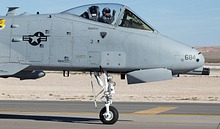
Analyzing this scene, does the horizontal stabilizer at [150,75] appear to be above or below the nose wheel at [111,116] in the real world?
above

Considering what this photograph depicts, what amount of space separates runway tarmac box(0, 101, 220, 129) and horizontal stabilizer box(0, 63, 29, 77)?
139 centimetres

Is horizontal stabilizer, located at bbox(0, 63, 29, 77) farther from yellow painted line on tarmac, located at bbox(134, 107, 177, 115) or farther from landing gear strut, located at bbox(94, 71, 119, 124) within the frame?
yellow painted line on tarmac, located at bbox(134, 107, 177, 115)

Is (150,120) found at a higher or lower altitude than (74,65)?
lower

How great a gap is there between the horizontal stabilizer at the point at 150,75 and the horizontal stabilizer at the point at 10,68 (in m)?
2.99

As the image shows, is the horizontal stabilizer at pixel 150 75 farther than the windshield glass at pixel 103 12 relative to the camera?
No

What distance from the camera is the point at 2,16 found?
56.7ft

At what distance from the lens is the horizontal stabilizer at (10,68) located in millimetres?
16078

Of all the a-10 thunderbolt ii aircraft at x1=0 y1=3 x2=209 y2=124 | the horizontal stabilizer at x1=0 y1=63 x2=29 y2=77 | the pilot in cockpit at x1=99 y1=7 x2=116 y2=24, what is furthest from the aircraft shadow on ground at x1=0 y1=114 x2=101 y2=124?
the pilot in cockpit at x1=99 y1=7 x2=116 y2=24

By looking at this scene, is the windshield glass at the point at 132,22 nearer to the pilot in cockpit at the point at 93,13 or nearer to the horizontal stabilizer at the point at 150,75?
the pilot in cockpit at the point at 93,13

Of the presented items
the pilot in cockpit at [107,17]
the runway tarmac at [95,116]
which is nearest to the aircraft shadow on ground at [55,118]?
the runway tarmac at [95,116]

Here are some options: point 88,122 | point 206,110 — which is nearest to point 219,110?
point 206,110

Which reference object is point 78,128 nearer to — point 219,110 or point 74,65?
point 74,65

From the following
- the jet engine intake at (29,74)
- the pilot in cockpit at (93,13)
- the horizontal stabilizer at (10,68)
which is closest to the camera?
the horizontal stabilizer at (10,68)

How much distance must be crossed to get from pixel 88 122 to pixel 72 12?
3193 mm
